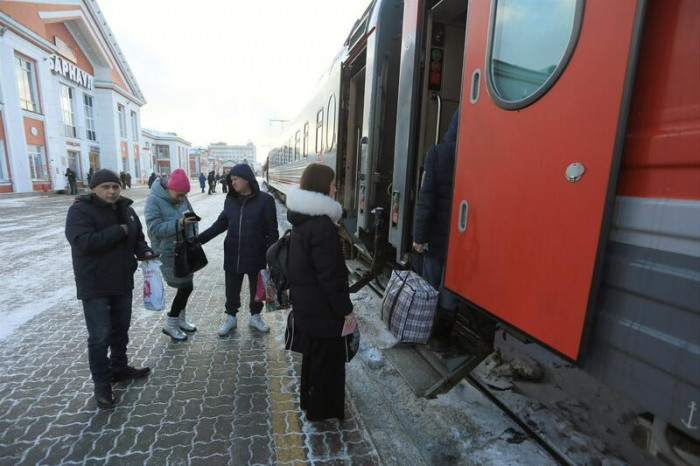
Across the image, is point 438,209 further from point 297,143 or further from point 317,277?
point 297,143

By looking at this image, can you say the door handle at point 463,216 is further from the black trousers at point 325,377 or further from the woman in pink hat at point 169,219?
the woman in pink hat at point 169,219

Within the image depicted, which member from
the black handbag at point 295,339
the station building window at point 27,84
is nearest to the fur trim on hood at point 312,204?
the black handbag at point 295,339

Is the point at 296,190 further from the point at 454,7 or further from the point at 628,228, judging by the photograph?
the point at 454,7

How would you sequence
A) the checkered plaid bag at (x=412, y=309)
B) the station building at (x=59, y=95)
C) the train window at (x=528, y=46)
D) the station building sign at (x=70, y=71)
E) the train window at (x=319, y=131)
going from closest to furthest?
the train window at (x=528, y=46), the checkered plaid bag at (x=412, y=309), the train window at (x=319, y=131), the station building at (x=59, y=95), the station building sign at (x=70, y=71)

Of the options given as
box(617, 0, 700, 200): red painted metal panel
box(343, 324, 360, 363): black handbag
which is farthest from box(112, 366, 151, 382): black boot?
box(617, 0, 700, 200): red painted metal panel

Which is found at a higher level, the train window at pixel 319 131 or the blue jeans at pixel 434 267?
the train window at pixel 319 131

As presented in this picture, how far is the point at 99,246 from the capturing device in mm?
2631

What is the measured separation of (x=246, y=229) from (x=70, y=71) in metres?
31.8

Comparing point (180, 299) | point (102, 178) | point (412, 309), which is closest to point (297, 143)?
point (180, 299)

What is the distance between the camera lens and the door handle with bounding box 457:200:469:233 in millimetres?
2434

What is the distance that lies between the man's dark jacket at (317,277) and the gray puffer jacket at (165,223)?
5.39 ft

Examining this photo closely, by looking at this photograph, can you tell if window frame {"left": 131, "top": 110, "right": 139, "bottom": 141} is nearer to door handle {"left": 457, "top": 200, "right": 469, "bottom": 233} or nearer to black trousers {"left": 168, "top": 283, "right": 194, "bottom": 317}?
black trousers {"left": 168, "top": 283, "right": 194, "bottom": 317}

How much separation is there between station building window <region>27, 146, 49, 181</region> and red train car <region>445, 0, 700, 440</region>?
28.3 meters

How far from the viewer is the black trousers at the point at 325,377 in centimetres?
254
